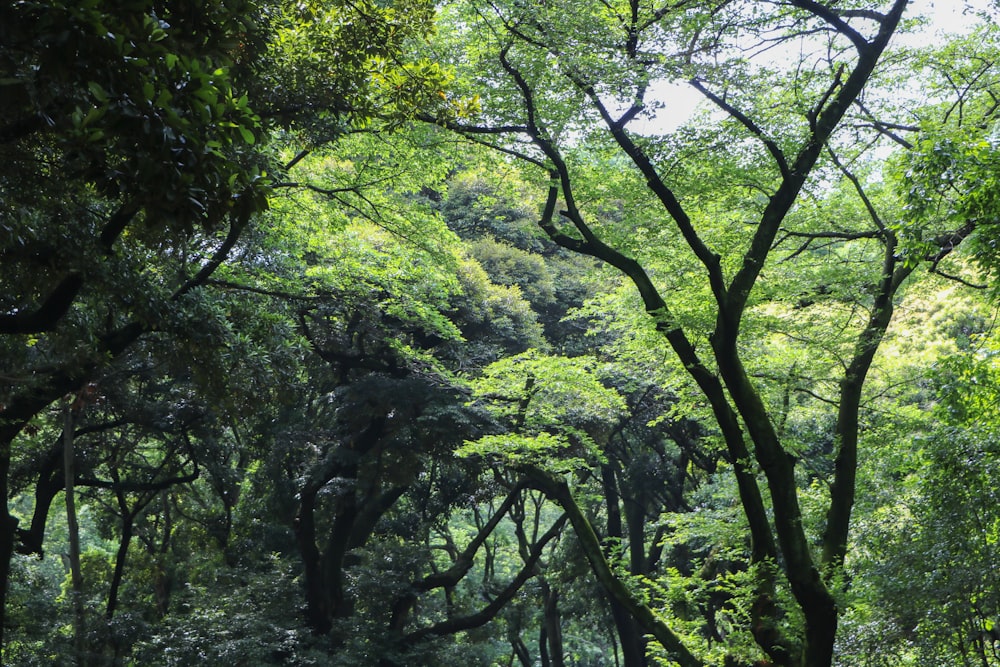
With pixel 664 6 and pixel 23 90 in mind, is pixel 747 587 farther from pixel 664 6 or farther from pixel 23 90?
pixel 23 90

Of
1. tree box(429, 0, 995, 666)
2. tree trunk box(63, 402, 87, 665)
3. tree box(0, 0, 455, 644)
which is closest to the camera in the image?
tree box(0, 0, 455, 644)

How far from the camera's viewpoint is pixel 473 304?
14.0m

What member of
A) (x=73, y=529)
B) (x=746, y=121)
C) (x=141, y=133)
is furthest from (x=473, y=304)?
(x=141, y=133)

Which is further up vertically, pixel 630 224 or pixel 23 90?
pixel 630 224

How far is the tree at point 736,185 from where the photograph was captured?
21.5 feet

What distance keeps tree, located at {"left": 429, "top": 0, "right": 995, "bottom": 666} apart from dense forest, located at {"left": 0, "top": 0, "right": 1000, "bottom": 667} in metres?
0.04

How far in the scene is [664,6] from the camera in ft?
22.1

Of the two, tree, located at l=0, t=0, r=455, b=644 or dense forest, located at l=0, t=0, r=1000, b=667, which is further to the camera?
dense forest, located at l=0, t=0, r=1000, b=667

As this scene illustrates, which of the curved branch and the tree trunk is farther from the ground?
the curved branch

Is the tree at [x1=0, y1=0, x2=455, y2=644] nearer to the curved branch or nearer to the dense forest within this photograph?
the dense forest

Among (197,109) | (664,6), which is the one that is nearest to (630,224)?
(664,6)

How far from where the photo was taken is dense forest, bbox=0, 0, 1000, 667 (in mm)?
4762

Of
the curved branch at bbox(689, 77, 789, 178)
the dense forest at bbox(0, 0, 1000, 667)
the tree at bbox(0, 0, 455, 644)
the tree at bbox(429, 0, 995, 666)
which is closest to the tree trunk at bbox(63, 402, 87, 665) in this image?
the dense forest at bbox(0, 0, 1000, 667)

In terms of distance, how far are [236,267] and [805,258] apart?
6238 mm
